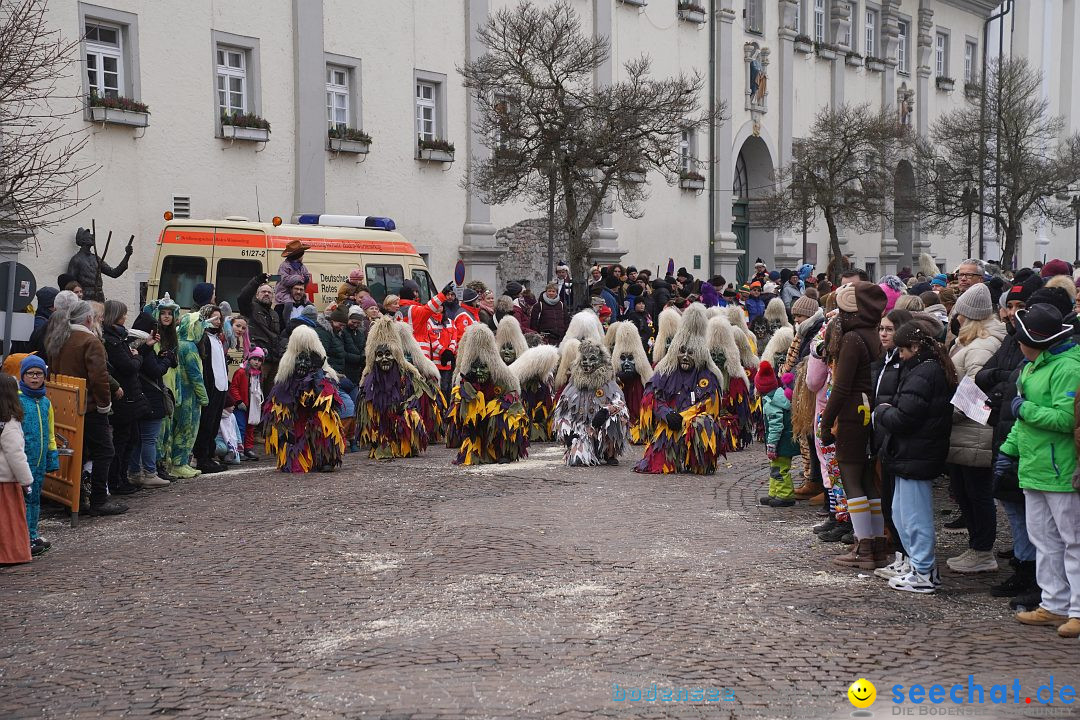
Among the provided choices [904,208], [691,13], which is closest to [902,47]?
[904,208]

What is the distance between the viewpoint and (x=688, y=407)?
12.7 meters

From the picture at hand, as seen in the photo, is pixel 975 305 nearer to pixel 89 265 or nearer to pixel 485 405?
pixel 485 405

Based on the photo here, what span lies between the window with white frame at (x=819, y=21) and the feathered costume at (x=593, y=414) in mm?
28827

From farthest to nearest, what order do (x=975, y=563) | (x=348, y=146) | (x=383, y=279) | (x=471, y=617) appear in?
(x=348, y=146)
(x=383, y=279)
(x=975, y=563)
(x=471, y=617)

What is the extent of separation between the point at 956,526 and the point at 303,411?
648cm

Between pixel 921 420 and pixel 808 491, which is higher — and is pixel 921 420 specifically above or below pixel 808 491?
above

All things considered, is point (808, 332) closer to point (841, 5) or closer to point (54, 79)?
point (54, 79)

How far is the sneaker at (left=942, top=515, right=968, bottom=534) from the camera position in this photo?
9898 mm

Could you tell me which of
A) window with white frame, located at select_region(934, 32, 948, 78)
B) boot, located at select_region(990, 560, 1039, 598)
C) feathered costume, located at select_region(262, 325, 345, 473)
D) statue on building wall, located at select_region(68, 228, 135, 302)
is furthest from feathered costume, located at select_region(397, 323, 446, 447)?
window with white frame, located at select_region(934, 32, 948, 78)

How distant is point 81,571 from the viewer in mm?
8695

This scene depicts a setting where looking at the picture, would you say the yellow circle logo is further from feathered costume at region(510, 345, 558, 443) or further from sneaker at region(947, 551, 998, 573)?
feathered costume at region(510, 345, 558, 443)

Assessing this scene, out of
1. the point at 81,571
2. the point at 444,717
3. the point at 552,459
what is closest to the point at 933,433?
the point at 444,717

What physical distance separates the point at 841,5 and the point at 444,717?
37885 millimetres

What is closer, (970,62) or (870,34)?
(870,34)
